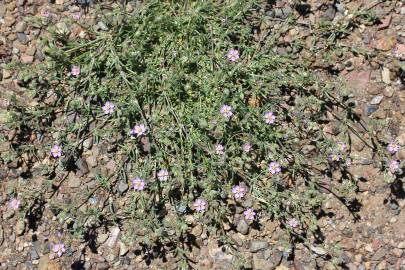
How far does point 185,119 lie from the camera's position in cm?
489

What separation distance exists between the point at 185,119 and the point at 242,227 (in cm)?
116

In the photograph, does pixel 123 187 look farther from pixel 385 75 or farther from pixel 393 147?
pixel 385 75

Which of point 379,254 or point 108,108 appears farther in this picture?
point 379,254

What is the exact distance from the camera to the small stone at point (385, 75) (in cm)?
514

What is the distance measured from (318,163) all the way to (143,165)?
1654 millimetres

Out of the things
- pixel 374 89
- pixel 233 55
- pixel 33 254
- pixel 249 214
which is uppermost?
pixel 233 55

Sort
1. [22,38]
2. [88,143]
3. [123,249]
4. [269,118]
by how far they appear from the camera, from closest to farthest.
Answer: [269,118] < [123,249] < [88,143] < [22,38]

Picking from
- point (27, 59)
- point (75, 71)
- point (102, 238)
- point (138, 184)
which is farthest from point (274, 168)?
point (27, 59)

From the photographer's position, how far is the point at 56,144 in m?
4.88

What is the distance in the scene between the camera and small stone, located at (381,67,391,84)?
5.14 metres

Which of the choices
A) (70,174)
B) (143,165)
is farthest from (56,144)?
(143,165)

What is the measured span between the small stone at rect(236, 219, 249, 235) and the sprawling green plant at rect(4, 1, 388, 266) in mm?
74

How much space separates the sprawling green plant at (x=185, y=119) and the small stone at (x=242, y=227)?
74 mm

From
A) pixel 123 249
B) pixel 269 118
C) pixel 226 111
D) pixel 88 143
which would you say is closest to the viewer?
pixel 226 111
